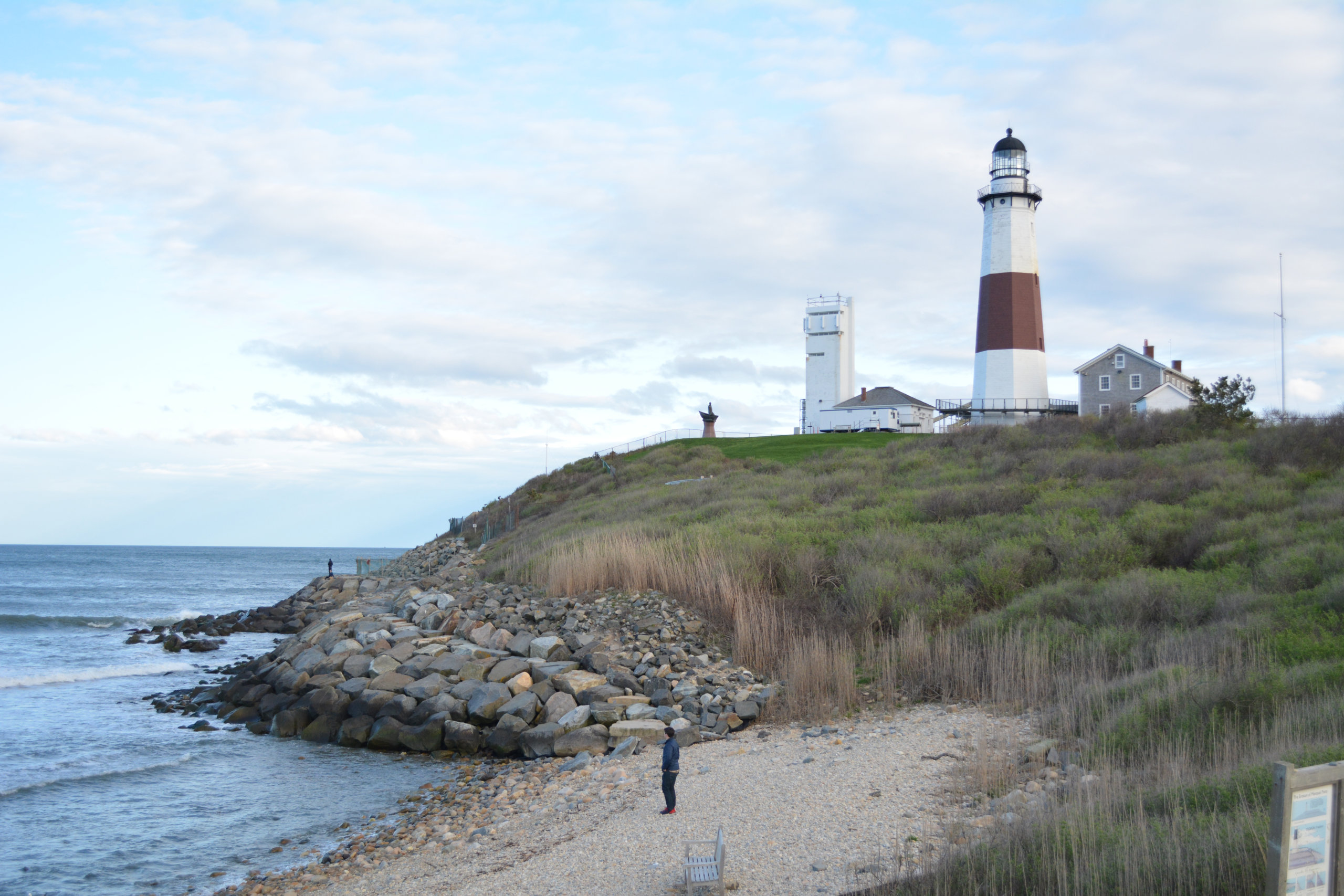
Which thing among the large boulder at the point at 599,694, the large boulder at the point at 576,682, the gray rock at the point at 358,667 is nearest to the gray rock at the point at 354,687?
the gray rock at the point at 358,667

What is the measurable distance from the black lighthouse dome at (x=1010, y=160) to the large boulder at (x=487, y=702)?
37210 mm

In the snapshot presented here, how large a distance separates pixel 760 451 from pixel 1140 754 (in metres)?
36.2

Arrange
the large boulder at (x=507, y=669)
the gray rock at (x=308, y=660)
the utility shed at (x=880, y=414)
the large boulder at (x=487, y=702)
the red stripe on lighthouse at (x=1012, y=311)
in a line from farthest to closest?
the utility shed at (x=880, y=414) → the red stripe on lighthouse at (x=1012, y=311) → the gray rock at (x=308, y=660) → the large boulder at (x=507, y=669) → the large boulder at (x=487, y=702)

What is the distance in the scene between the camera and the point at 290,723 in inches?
618

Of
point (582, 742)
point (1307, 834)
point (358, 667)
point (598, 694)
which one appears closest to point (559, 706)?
point (598, 694)

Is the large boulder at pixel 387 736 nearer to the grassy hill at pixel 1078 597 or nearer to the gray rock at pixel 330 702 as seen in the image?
the gray rock at pixel 330 702

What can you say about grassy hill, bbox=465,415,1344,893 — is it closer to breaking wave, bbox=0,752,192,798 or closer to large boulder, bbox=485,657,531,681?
large boulder, bbox=485,657,531,681

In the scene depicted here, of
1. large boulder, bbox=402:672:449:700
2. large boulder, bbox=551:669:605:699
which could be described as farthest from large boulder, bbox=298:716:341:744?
large boulder, bbox=551:669:605:699

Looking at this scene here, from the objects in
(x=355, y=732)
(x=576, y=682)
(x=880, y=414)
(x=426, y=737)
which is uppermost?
(x=880, y=414)

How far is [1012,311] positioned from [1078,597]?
31.1 metres

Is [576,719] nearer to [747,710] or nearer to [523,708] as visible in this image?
[523,708]

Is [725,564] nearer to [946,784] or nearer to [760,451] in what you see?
[946,784]

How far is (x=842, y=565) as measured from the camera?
16578 millimetres

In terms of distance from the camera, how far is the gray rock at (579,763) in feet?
37.6
